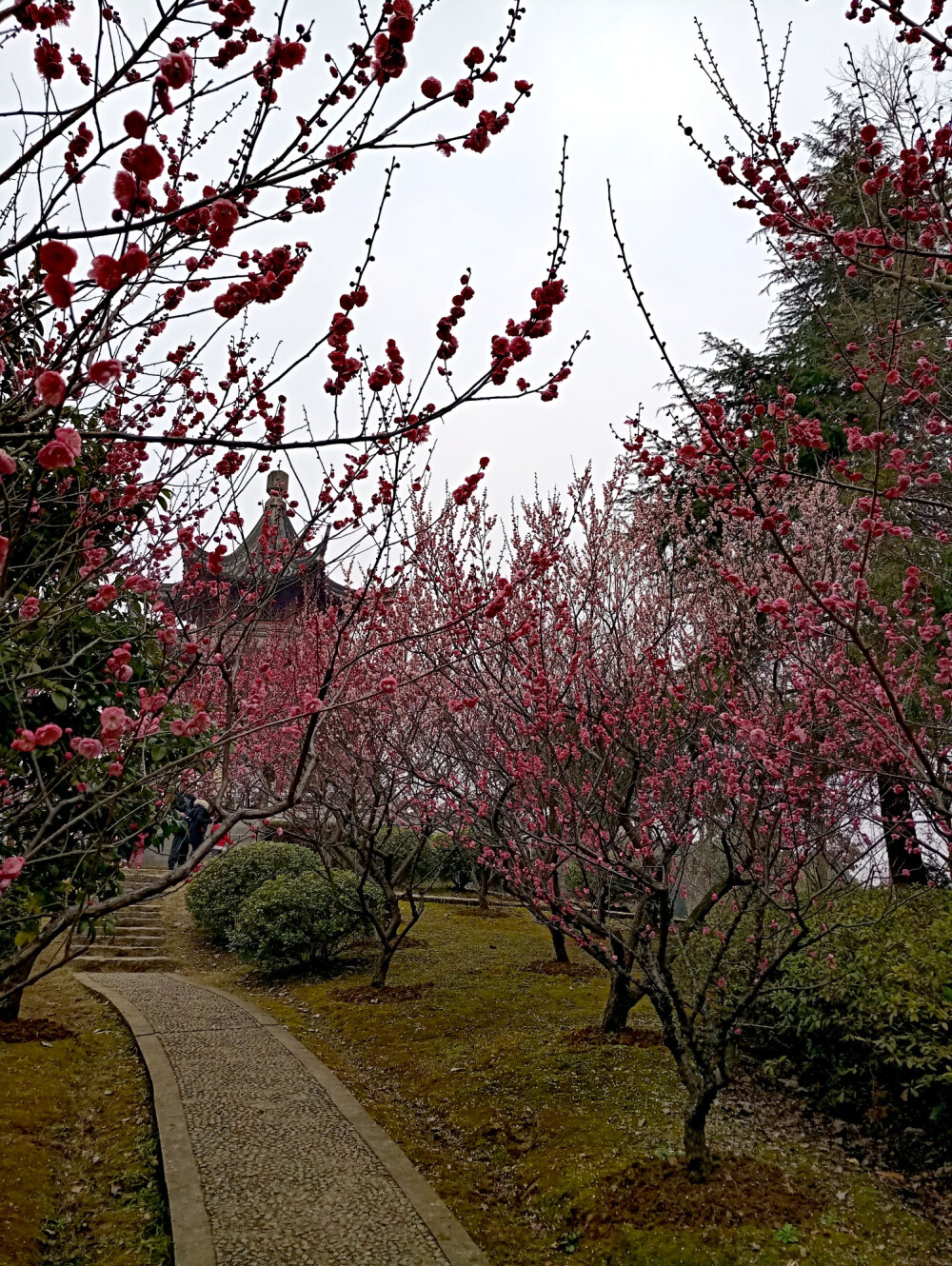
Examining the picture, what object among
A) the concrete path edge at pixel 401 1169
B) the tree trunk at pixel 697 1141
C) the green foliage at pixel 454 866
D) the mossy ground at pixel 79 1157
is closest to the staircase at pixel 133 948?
the mossy ground at pixel 79 1157

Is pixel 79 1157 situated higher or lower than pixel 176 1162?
lower

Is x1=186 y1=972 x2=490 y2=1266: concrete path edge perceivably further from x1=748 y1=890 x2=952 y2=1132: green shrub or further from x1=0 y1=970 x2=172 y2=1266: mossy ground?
x1=748 y1=890 x2=952 y2=1132: green shrub

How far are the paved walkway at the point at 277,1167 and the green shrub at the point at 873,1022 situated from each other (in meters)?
2.07

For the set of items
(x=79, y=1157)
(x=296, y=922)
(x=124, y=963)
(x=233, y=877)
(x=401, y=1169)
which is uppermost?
(x=233, y=877)

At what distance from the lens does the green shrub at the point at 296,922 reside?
8.51 meters

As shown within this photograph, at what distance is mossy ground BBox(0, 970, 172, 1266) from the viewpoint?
3.48 meters

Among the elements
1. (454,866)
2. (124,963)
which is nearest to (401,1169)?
(124,963)

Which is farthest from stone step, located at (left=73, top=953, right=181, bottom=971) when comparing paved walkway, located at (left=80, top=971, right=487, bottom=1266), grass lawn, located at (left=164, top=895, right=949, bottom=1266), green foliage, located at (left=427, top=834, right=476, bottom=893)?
green foliage, located at (left=427, top=834, right=476, bottom=893)

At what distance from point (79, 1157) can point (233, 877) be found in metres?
5.76

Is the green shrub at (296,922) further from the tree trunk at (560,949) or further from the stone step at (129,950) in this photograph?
the tree trunk at (560,949)

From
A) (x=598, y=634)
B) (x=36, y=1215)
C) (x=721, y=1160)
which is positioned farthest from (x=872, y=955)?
(x=36, y=1215)

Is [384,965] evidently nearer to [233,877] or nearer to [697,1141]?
[233,877]

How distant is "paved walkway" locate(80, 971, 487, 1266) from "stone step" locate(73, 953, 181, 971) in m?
3.14

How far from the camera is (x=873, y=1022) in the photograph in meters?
4.65
